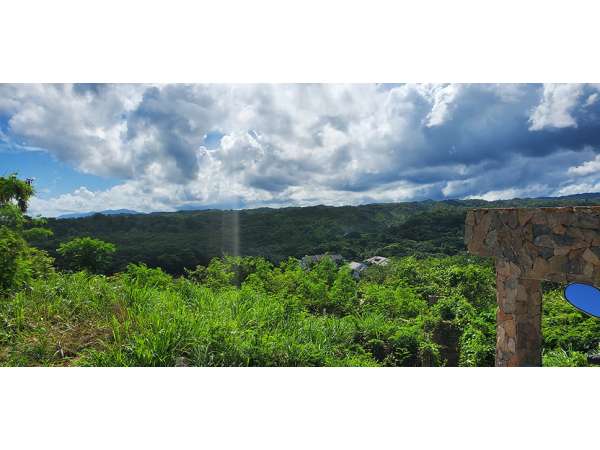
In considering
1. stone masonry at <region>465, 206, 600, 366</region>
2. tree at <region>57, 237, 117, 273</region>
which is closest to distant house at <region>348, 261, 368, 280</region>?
stone masonry at <region>465, 206, 600, 366</region>

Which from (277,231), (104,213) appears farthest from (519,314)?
(104,213)

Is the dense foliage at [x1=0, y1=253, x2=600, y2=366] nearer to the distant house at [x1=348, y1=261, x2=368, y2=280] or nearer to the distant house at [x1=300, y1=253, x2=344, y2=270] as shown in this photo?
the distant house at [x1=300, y1=253, x2=344, y2=270]

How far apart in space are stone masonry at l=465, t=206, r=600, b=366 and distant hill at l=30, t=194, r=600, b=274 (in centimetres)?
218

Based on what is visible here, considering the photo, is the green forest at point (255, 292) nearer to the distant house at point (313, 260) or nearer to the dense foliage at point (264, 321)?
the dense foliage at point (264, 321)

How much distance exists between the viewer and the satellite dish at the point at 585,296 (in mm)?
2727

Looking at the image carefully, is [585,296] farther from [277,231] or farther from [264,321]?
[277,231]

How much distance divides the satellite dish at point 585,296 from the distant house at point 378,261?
147 inches

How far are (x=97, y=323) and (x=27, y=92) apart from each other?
2.44 metres

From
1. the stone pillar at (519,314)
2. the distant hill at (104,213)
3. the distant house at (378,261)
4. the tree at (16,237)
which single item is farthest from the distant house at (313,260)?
the tree at (16,237)

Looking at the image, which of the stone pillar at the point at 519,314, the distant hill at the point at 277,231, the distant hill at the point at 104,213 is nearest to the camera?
the stone pillar at the point at 519,314

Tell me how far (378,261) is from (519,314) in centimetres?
355
